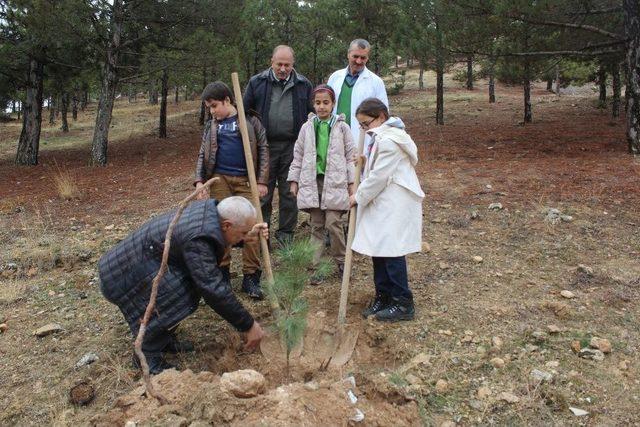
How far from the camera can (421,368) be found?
112 inches

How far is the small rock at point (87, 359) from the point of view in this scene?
120 inches

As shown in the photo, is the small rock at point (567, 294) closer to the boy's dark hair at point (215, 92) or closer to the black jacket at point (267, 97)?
the black jacket at point (267, 97)

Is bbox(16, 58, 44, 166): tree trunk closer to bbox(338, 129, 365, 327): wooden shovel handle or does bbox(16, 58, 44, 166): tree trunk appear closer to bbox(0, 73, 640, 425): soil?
bbox(0, 73, 640, 425): soil

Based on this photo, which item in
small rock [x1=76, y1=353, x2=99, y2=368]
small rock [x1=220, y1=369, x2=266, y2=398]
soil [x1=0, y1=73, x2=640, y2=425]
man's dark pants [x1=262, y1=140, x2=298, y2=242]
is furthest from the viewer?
man's dark pants [x1=262, y1=140, x2=298, y2=242]

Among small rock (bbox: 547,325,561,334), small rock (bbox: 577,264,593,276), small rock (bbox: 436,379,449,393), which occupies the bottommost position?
small rock (bbox: 436,379,449,393)

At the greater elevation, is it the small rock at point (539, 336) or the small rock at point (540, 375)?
the small rock at point (539, 336)

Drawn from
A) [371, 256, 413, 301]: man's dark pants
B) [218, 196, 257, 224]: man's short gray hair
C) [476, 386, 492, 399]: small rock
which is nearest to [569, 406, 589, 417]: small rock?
[476, 386, 492, 399]: small rock

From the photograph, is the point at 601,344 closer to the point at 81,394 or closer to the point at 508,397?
the point at 508,397

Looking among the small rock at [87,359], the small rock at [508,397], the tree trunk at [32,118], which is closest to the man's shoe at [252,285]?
the small rock at [87,359]

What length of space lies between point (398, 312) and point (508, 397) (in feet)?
3.16

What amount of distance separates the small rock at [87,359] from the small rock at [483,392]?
227 centimetres

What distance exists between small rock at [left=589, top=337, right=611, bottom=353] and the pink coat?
1.84 meters

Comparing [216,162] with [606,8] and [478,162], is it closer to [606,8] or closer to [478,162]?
[478,162]

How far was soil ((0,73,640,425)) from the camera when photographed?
2422 millimetres
